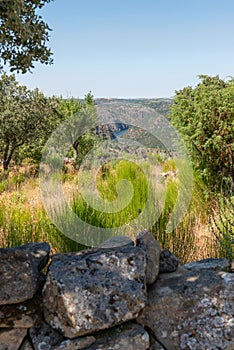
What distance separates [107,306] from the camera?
7.30 feet

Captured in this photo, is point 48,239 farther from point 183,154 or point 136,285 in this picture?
point 183,154

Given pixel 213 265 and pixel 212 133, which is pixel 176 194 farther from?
pixel 212 133

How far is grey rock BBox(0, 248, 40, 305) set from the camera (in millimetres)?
2318

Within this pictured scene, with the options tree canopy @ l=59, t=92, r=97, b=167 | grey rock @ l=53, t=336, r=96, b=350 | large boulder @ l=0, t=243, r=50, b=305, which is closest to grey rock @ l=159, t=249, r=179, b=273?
grey rock @ l=53, t=336, r=96, b=350

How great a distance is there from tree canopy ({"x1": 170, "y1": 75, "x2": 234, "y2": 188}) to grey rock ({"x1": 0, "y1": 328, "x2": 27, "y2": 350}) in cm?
432

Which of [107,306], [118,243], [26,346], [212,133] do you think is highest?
[212,133]

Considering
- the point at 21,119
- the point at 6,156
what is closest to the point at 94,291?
the point at 21,119

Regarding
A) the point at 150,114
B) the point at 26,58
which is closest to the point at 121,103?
the point at 150,114

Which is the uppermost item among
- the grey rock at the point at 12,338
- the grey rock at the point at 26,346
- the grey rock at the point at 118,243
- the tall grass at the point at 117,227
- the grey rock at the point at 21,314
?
the grey rock at the point at 118,243

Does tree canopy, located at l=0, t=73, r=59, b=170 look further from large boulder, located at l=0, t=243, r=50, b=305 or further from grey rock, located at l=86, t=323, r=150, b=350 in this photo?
grey rock, located at l=86, t=323, r=150, b=350

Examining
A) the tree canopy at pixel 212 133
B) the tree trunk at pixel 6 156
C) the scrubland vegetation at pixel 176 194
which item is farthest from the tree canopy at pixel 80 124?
the tree canopy at pixel 212 133

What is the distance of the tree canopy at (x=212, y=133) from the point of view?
608 centimetres

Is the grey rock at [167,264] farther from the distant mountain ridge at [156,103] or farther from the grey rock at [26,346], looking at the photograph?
the distant mountain ridge at [156,103]

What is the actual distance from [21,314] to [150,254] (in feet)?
2.91
